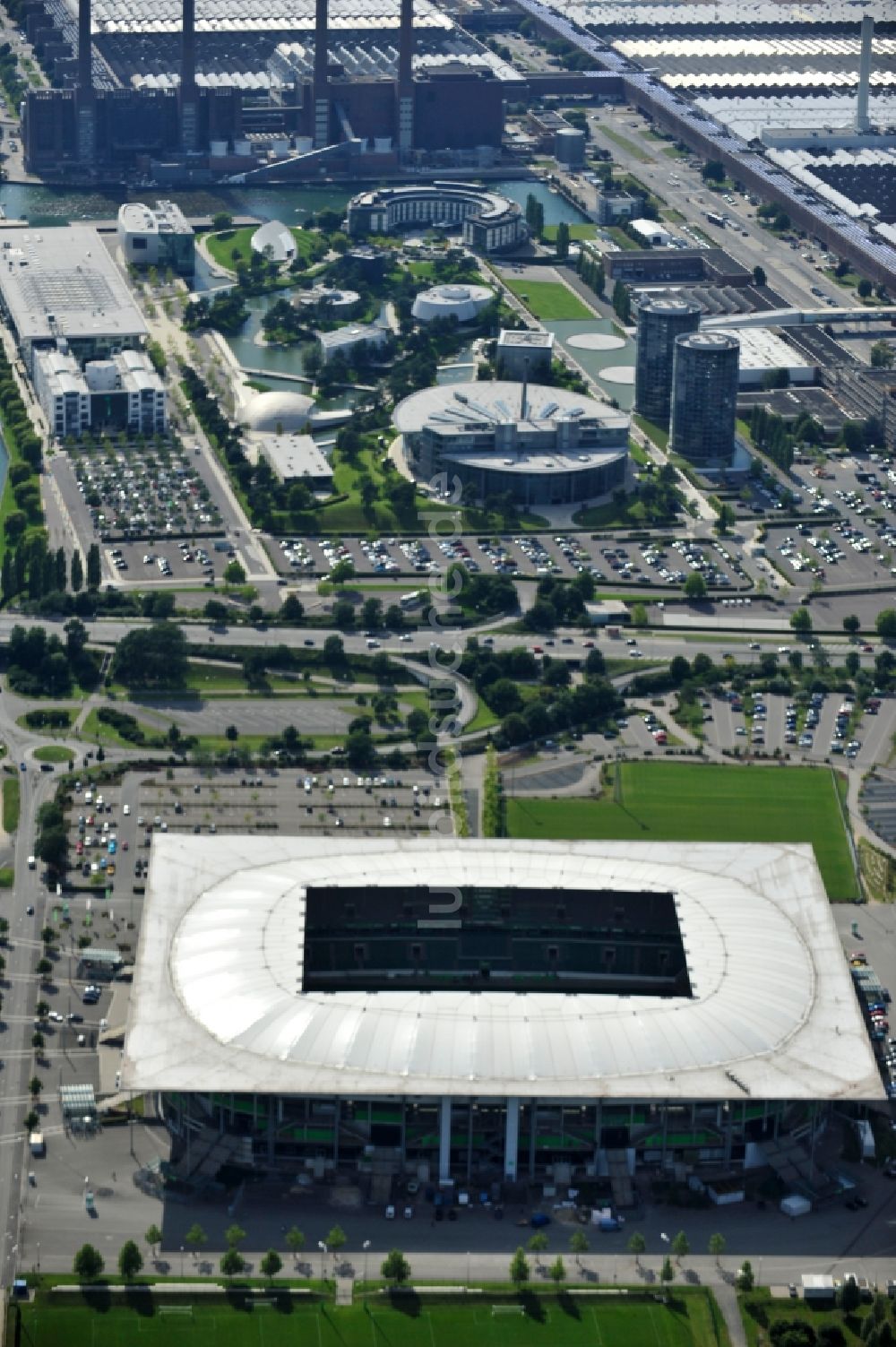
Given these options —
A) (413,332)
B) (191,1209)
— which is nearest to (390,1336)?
(191,1209)

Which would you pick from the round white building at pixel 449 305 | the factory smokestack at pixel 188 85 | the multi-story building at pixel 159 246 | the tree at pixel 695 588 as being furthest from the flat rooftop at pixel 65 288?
the tree at pixel 695 588

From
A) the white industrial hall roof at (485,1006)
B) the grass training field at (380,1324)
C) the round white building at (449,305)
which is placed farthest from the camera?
the round white building at (449,305)

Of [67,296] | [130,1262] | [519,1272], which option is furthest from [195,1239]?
[67,296]

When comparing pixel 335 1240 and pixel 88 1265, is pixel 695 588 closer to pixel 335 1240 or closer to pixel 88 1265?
pixel 335 1240

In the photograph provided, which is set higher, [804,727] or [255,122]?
[255,122]

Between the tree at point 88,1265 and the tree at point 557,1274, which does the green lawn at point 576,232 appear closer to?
the tree at point 557,1274

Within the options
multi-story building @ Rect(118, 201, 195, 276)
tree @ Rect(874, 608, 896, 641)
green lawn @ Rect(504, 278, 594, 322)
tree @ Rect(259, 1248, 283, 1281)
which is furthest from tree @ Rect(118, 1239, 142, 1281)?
multi-story building @ Rect(118, 201, 195, 276)
